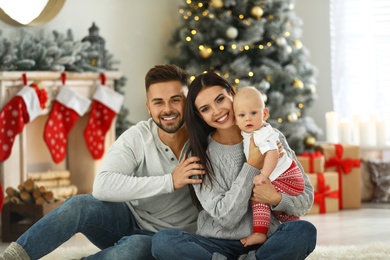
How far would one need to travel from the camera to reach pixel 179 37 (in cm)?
598

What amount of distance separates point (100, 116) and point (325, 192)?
1.62m

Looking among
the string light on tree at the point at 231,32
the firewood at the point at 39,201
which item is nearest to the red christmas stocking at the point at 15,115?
the firewood at the point at 39,201

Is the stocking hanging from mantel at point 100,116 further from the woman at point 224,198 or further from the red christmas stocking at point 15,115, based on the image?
the woman at point 224,198

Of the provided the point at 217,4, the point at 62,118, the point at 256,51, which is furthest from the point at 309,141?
the point at 62,118

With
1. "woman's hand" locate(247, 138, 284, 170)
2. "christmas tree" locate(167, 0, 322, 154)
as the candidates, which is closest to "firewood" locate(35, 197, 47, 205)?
"christmas tree" locate(167, 0, 322, 154)

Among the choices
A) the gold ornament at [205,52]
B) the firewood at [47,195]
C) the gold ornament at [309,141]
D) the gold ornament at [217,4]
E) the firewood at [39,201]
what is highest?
the gold ornament at [217,4]

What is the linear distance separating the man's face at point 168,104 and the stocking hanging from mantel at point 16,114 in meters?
1.66

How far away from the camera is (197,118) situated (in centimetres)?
299

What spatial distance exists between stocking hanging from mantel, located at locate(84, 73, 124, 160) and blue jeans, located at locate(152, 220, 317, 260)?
7.57 ft

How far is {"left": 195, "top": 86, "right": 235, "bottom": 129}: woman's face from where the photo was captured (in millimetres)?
2900

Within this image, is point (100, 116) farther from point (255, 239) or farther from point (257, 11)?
point (255, 239)

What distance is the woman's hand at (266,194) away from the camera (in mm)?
2809

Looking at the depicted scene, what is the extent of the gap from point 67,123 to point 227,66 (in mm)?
1247

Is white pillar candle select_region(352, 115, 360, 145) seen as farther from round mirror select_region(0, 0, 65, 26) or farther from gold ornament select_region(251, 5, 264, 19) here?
round mirror select_region(0, 0, 65, 26)
